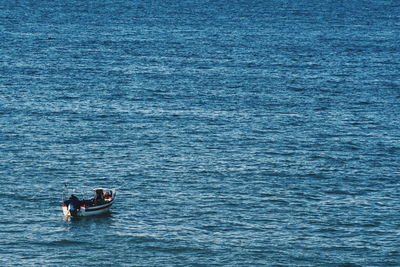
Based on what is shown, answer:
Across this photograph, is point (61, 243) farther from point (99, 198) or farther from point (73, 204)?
point (99, 198)

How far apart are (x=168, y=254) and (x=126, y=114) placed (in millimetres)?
54852

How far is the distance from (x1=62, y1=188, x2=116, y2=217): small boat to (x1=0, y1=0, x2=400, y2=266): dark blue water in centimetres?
114

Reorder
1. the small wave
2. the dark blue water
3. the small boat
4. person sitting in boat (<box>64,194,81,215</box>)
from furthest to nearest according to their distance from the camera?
the small boat → person sitting in boat (<box>64,194,81,215</box>) → the dark blue water → the small wave

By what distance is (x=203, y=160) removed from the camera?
116438 millimetres

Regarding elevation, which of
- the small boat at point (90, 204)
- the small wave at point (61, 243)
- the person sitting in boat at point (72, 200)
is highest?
the person sitting in boat at point (72, 200)

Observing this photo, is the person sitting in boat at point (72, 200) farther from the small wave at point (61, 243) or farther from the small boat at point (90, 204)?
the small wave at point (61, 243)

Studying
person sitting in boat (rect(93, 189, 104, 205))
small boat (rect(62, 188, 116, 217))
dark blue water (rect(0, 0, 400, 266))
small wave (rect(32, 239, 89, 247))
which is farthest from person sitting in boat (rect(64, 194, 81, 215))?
small wave (rect(32, 239, 89, 247))

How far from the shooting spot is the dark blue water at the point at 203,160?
89000mm

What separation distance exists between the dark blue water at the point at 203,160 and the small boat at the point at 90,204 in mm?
1136

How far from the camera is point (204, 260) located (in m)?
85.7

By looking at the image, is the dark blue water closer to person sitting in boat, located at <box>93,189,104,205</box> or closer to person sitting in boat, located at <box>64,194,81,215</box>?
person sitting in boat, located at <box>64,194,81,215</box>

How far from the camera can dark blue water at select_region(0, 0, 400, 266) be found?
89.0 meters

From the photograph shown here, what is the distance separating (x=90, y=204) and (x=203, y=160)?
24036 mm

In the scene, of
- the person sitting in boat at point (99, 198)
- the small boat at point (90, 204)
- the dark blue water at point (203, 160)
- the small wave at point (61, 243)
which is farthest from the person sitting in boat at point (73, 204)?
the small wave at point (61, 243)
